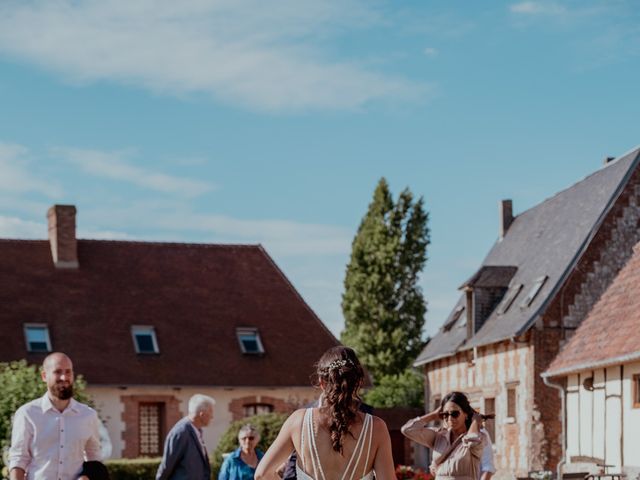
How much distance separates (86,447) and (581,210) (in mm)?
25491

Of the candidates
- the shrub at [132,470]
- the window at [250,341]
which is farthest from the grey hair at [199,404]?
the window at [250,341]


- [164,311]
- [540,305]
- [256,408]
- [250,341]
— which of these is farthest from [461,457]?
[164,311]

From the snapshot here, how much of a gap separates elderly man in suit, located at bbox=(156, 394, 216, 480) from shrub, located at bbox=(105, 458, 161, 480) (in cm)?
2057

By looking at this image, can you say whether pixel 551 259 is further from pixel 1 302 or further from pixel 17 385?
pixel 1 302

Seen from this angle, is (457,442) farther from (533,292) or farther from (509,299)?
(509,299)

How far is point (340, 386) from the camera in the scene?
20.3 feet

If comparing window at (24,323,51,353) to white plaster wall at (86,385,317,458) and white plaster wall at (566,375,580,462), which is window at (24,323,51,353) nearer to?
white plaster wall at (86,385,317,458)

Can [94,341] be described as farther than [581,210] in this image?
Yes

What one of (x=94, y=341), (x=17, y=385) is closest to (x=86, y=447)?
(x=17, y=385)

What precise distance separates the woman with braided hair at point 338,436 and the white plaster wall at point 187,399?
101 ft

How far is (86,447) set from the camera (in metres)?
8.59

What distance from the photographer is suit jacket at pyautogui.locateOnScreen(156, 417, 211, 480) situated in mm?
12000

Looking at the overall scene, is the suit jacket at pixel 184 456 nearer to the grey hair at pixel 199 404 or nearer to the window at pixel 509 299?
the grey hair at pixel 199 404

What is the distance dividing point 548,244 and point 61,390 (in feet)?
86.2
